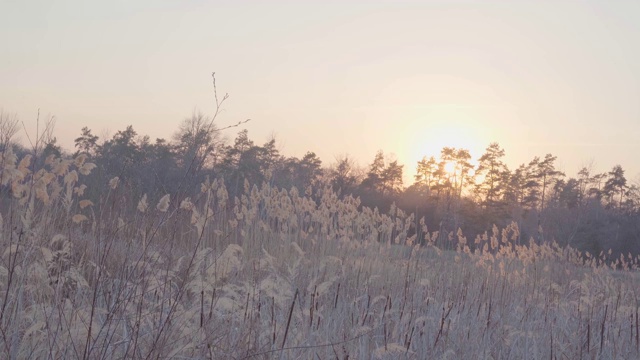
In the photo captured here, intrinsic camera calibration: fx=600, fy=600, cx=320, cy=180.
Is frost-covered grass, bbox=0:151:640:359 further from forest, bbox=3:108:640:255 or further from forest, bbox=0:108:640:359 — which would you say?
Result: forest, bbox=3:108:640:255

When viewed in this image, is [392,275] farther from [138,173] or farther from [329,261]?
[138,173]

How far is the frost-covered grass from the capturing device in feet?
9.48

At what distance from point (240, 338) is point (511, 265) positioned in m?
8.39

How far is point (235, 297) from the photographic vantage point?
4.19 m

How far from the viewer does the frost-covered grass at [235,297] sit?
9.48ft

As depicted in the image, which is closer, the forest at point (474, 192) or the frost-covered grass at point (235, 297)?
the frost-covered grass at point (235, 297)

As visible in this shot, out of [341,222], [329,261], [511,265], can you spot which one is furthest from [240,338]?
[511,265]

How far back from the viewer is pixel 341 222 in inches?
394

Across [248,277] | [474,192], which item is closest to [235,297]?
[248,277]

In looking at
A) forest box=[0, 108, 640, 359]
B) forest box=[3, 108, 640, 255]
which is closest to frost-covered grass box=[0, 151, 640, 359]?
forest box=[0, 108, 640, 359]

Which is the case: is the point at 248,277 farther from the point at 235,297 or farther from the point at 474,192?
the point at 474,192

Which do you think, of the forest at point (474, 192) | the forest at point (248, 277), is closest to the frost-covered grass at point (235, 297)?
the forest at point (248, 277)

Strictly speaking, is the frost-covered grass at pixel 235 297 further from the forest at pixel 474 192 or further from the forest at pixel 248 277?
the forest at pixel 474 192

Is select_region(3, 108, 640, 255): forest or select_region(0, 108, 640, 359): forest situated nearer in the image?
select_region(0, 108, 640, 359): forest
